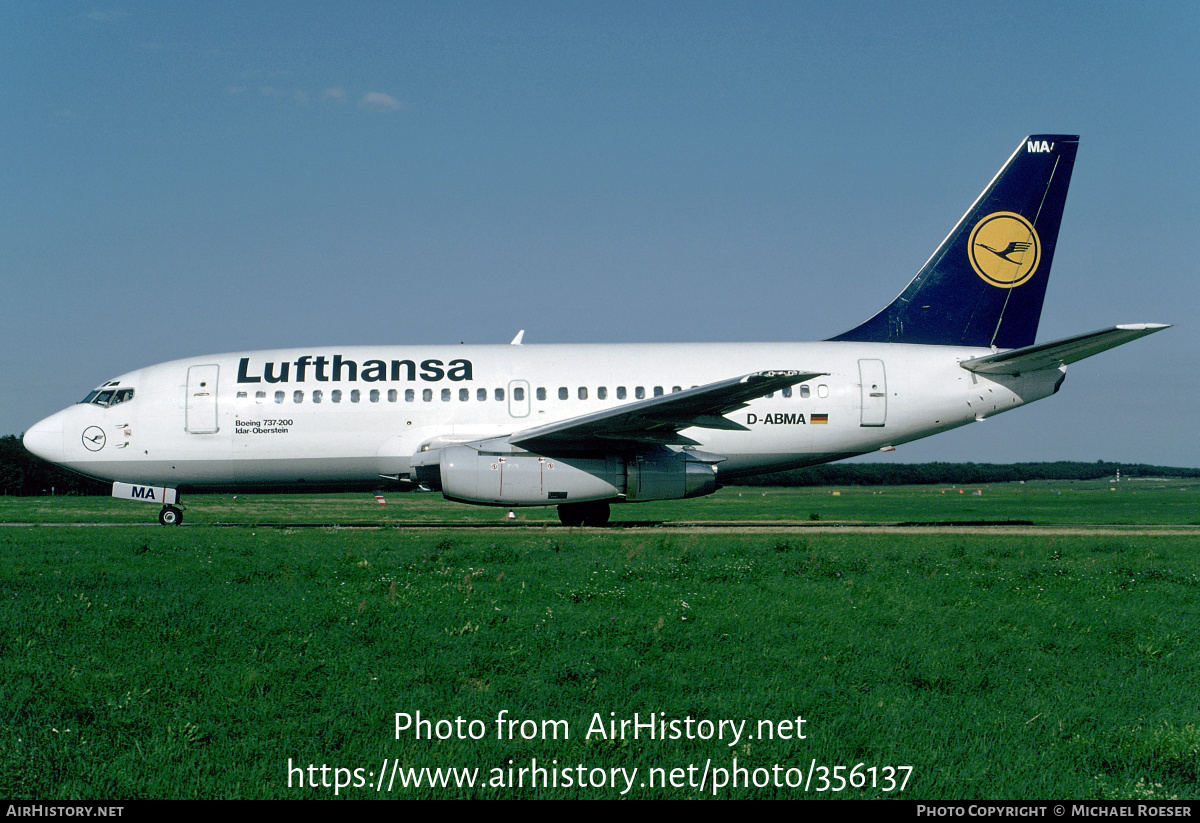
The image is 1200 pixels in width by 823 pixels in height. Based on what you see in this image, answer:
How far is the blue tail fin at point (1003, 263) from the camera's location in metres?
21.7

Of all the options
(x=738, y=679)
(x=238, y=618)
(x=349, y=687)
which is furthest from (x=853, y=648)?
(x=238, y=618)

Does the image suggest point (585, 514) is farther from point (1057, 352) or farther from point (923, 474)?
point (923, 474)

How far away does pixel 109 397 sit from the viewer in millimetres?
20828

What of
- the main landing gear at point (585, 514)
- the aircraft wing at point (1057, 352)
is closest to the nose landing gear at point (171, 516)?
the main landing gear at point (585, 514)

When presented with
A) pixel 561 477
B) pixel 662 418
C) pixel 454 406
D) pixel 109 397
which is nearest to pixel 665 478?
pixel 662 418

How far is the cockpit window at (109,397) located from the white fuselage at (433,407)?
12 centimetres

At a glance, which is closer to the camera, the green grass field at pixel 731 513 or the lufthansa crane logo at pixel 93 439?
the lufthansa crane logo at pixel 93 439

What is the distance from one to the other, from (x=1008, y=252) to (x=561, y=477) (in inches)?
474

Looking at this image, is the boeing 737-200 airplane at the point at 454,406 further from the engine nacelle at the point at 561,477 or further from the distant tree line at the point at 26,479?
the distant tree line at the point at 26,479

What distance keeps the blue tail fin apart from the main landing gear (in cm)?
703

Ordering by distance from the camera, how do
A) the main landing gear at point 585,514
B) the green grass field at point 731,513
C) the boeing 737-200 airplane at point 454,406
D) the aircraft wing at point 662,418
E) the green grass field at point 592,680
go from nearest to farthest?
the green grass field at point 592,680 → the aircraft wing at point 662,418 → the boeing 737-200 airplane at point 454,406 → the main landing gear at point 585,514 → the green grass field at point 731,513

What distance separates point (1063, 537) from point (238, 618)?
14675 mm

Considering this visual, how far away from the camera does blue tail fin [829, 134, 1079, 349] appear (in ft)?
71.2

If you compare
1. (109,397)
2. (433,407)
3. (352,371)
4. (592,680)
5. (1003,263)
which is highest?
(1003,263)
